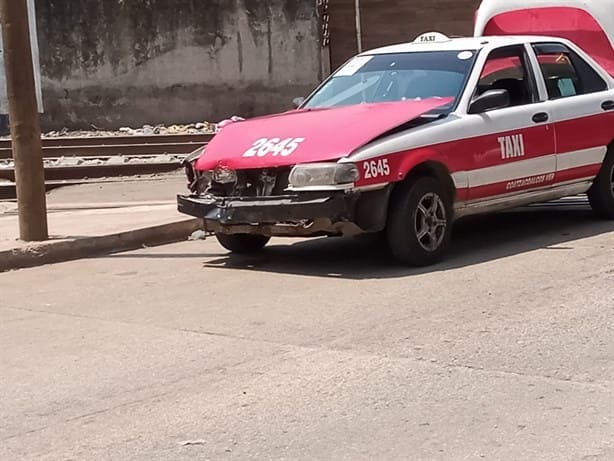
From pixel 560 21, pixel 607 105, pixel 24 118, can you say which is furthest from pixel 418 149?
pixel 560 21

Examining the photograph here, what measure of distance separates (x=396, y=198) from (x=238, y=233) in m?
1.35

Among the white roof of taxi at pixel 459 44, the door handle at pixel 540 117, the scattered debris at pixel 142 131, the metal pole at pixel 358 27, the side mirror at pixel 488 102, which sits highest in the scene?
the metal pole at pixel 358 27

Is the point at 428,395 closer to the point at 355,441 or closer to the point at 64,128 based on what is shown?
the point at 355,441

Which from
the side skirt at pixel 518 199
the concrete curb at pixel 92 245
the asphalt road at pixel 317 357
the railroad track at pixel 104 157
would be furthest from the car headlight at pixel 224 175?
the railroad track at pixel 104 157

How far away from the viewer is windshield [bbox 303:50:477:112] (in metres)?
8.91

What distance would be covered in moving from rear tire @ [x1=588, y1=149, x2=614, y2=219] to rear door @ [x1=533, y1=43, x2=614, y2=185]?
117 millimetres

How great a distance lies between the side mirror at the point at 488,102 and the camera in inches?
342

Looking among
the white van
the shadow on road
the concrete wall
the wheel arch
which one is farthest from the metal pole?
the wheel arch

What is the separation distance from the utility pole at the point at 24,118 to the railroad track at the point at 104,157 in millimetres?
5435

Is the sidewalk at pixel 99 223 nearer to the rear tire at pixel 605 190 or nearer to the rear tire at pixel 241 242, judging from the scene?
the rear tire at pixel 241 242

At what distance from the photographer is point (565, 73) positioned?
9836 millimetres

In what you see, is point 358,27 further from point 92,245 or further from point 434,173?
point 434,173

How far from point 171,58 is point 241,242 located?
10975 millimetres

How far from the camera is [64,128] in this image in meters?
19.5
